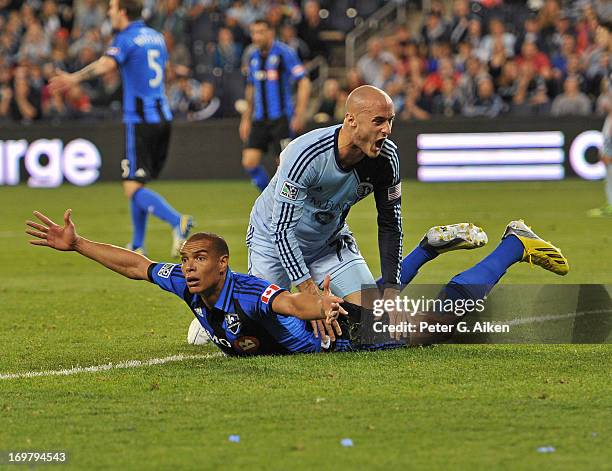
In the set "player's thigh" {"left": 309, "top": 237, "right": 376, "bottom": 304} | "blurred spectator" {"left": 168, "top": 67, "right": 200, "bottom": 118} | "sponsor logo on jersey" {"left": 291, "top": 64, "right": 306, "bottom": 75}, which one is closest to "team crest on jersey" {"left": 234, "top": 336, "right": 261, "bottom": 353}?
"player's thigh" {"left": 309, "top": 237, "right": 376, "bottom": 304}

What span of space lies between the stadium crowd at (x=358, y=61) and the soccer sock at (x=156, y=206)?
34.1 feet

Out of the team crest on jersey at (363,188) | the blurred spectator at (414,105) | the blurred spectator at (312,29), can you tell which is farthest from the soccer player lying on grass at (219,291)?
the blurred spectator at (312,29)

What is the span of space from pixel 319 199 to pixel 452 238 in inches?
39.4

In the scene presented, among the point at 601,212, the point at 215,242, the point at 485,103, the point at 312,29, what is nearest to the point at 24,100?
the point at 312,29

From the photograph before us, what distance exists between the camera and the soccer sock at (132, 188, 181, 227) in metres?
12.0

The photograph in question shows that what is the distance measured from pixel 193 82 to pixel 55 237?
1798cm

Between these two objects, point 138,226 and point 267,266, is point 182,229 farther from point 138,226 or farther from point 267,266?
point 267,266

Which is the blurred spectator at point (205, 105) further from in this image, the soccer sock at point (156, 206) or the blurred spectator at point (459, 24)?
the soccer sock at point (156, 206)

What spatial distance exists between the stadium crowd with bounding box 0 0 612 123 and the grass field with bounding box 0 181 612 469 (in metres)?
13.8

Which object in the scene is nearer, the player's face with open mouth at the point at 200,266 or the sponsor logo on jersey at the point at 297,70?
the player's face with open mouth at the point at 200,266

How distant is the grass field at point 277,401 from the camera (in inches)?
178

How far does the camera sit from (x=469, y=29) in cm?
2334

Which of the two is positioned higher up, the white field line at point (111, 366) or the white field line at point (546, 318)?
the white field line at point (546, 318)

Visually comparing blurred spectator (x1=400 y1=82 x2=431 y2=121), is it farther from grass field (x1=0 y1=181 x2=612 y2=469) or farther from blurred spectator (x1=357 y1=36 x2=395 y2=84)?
grass field (x1=0 y1=181 x2=612 y2=469)
